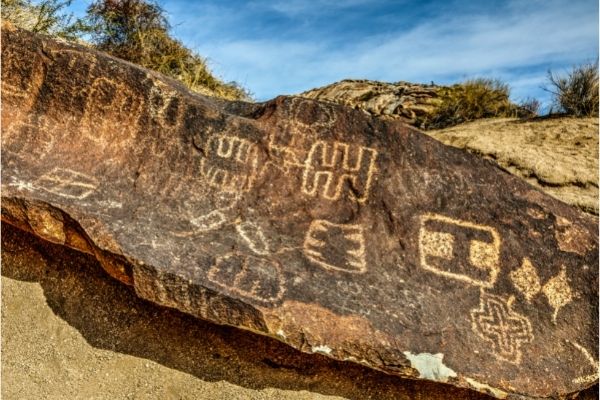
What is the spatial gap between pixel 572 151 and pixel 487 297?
12.3 feet

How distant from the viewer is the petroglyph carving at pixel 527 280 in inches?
121

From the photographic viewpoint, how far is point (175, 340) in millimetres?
2863

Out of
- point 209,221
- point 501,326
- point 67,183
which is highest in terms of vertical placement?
point 67,183

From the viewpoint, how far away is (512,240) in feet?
10.5

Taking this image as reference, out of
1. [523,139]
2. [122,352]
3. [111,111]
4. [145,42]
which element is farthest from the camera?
[145,42]

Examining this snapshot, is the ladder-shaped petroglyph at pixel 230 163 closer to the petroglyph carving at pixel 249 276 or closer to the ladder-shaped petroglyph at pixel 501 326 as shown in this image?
the petroglyph carving at pixel 249 276

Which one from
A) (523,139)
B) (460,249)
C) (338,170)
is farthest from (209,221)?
(523,139)

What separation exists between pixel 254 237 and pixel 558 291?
1782 millimetres

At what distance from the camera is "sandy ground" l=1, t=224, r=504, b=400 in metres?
2.69

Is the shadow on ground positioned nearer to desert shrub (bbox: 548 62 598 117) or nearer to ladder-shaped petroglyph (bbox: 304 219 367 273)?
ladder-shaped petroglyph (bbox: 304 219 367 273)

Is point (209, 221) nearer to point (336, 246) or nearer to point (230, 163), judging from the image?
point (230, 163)

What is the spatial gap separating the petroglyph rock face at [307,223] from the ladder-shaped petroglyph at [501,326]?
11 mm

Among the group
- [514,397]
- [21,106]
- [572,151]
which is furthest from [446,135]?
[21,106]

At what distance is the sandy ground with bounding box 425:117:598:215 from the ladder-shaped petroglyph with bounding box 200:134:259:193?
279cm
